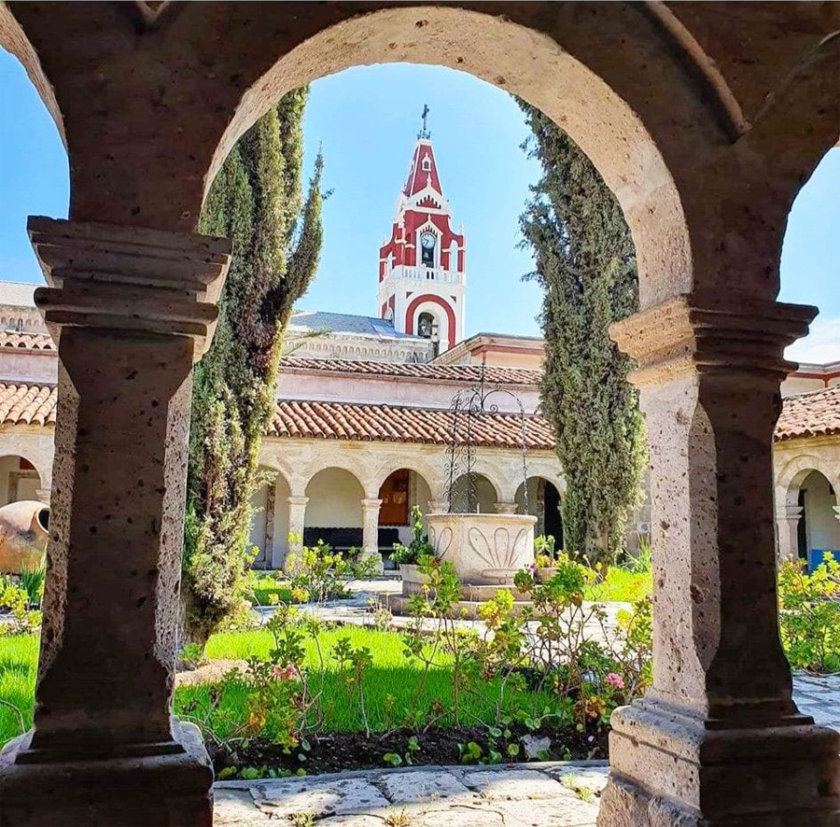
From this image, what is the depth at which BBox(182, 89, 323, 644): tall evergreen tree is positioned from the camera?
558 cm

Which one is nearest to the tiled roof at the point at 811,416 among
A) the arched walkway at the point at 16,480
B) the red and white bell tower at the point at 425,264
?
the arched walkway at the point at 16,480

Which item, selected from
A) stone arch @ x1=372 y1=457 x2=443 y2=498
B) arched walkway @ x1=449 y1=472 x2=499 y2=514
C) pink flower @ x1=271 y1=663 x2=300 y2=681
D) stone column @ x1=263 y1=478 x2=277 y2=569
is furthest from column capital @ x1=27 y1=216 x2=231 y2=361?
arched walkway @ x1=449 y1=472 x2=499 y2=514

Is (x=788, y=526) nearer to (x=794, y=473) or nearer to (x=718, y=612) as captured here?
(x=794, y=473)

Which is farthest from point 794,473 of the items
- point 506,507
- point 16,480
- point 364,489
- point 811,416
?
point 16,480

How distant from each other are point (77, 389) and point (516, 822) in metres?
2.04

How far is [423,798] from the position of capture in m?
2.90

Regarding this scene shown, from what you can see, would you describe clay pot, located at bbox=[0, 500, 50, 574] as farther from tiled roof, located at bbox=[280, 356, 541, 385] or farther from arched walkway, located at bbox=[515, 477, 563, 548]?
arched walkway, located at bbox=[515, 477, 563, 548]

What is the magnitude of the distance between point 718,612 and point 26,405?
Result: 13.6m

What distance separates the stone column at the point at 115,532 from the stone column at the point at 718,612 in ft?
4.30

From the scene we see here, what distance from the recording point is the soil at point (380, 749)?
3377mm

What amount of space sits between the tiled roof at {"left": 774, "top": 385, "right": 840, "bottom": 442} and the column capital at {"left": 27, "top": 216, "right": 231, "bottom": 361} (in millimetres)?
12047

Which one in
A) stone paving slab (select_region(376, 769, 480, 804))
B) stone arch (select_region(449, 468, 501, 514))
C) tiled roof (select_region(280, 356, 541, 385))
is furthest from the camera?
tiled roof (select_region(280, 356, 541, 385))

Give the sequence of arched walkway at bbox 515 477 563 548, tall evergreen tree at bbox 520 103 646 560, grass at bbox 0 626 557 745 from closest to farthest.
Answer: grass at bbox 0 626 557 745 < tall evergreen tree at bbox 520 103 646 560 < arched walkway at bbox 515 477 563 548

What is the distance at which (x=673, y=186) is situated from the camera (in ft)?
8.04
